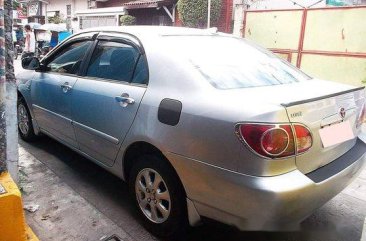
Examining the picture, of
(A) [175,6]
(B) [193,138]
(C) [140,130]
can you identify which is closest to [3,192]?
(C) [140,130]

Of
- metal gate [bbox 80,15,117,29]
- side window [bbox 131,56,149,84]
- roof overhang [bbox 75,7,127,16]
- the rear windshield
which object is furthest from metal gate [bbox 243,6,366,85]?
metal gate [bbox 80,15,117,29]

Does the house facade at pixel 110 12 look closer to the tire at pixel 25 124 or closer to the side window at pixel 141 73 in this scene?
the tire at pixel 25 124

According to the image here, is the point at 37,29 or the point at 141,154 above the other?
the point at 37,29

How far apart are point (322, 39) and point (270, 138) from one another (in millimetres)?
6702

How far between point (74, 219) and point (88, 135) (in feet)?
2.44

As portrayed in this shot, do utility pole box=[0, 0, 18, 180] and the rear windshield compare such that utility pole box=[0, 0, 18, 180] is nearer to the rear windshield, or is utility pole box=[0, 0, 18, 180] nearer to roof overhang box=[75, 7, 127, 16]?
the rear windshield

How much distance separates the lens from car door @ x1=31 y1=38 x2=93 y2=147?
350cm

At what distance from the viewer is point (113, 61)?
3.15m

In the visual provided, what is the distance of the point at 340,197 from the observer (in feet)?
Answer: 11.3

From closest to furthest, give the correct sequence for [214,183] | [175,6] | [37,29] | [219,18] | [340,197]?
[214,183] → [340,197] → [219,18] → [175,6] → [37,29]

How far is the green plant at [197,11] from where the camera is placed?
13484mm

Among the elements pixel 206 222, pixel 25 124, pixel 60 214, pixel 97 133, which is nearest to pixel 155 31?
pixel 97 133

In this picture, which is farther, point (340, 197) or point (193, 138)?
point (340, 197)

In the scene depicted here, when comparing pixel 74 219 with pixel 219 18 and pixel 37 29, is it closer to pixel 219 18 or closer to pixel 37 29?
pixel 219 18
